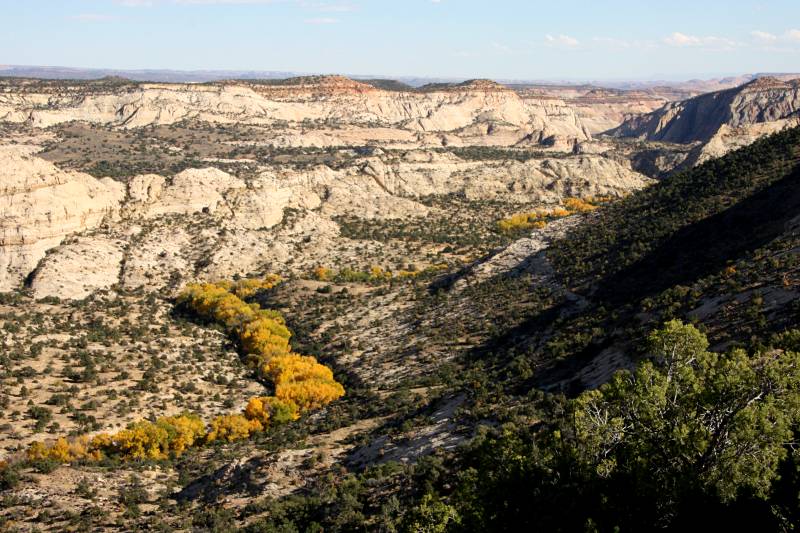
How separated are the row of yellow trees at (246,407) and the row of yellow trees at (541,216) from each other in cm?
3707

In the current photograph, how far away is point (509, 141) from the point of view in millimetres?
151875

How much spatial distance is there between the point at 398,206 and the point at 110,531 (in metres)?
67.4

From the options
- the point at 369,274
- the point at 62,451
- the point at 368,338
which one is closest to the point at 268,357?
the point at 368,338

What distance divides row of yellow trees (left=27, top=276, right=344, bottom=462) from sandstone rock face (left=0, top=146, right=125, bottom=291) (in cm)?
1414

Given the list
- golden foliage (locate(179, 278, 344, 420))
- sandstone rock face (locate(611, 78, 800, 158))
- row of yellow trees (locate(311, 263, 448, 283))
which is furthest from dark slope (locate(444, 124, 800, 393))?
sandstone rock face (locate(611, 78, 800, 158))

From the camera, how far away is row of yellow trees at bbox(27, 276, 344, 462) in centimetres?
3372

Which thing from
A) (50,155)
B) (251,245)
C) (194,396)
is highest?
(50,155)

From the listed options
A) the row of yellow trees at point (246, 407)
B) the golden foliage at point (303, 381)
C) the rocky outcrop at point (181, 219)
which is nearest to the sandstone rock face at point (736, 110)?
the rocky outcrop at point (181, 219)

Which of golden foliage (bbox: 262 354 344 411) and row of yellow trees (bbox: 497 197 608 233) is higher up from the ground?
row of yellow trees (bbox: 497 197 608 233)

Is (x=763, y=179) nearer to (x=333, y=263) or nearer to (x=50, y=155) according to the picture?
(x=333, y=263)

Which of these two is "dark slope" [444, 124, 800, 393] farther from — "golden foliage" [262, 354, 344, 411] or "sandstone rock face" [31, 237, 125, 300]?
"sandstone rock face" [31, 237, 125, 300]

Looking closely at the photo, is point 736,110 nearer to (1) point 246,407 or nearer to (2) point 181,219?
(2) point 181,219

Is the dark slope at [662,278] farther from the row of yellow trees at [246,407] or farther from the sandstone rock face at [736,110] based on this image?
the sandstone rock face at [736,110]

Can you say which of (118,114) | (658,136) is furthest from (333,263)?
(658,136)
